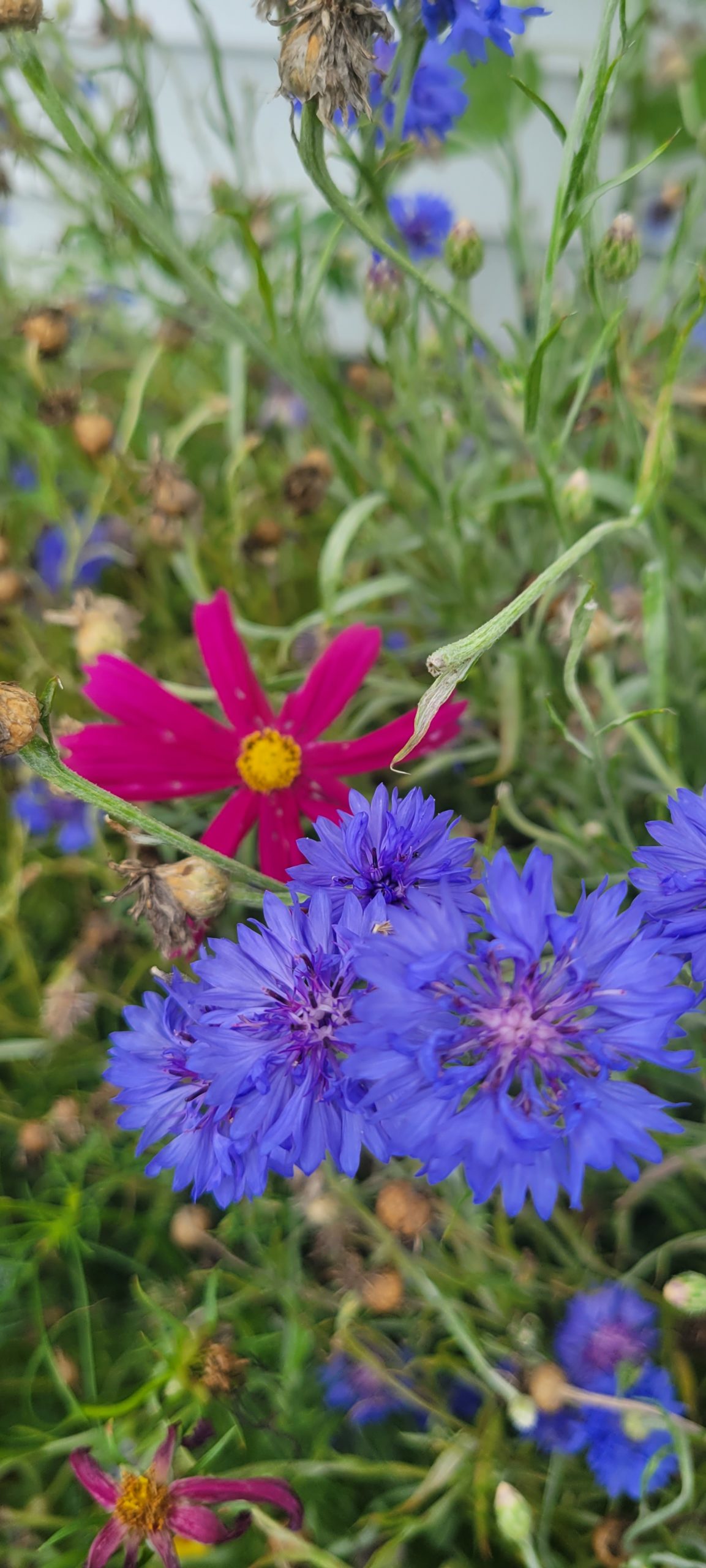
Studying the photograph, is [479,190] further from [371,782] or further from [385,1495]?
[385,1495]

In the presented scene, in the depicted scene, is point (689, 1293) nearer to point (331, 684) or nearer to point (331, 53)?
point (331, 684)

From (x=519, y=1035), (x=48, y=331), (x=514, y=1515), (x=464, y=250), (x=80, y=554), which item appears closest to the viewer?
(x=519, y=1035)

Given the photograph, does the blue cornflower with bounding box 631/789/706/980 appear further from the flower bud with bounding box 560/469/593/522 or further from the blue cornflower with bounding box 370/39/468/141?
the blue cornflower with bounding box 370/39/468/141

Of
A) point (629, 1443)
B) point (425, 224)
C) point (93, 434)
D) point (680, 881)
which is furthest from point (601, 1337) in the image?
point (425, 224)

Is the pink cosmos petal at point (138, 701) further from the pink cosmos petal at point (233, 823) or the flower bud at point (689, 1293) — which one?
the flower bud at point (689, 1293)

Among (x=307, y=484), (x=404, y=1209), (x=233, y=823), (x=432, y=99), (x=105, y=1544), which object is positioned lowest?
(x=105, y=1544)

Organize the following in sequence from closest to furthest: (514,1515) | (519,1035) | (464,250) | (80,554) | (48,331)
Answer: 1. (519,1035)
2. (514,1515)
3. (464,250)
4. (48,331)
5. (80,554)

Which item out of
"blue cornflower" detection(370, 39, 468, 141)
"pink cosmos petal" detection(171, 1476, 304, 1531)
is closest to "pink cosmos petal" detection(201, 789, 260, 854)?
"pink cosmos petal" detection(171, 1476, 304, 1531)
